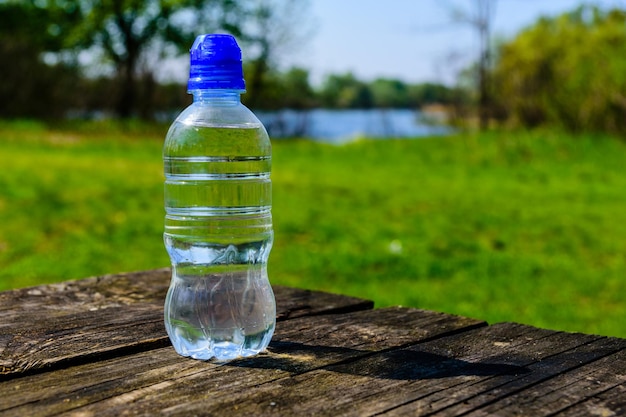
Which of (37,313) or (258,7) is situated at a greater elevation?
(258,7)

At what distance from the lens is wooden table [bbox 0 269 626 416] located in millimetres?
1555

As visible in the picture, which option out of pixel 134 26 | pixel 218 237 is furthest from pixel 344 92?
pixel 218 237

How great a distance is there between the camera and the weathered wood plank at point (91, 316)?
1900 millimetres

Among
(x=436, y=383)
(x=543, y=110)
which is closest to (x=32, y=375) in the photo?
(x=436, y=383)

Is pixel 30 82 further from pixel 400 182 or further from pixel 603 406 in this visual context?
pixel 603 406

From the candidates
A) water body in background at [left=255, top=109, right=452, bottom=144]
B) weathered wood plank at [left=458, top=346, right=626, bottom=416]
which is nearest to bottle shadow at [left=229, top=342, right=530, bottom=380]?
weathered wood plank at [left=458, top=346, right=626, bottom=416]

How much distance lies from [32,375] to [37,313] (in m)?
0.59

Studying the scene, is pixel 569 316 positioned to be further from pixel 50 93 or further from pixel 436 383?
pixel 50 93

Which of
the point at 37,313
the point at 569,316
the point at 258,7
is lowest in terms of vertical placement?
the point at 569,316

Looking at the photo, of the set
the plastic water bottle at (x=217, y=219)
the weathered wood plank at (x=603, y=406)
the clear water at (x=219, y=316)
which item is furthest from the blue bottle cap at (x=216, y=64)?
the weathered wood plank at (x=603, y=406)

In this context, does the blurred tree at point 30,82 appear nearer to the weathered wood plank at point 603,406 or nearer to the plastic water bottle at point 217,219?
the plastic water bottle at point 217,219

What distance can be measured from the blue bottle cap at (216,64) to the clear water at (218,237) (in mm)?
352

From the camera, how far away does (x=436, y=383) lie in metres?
1.69

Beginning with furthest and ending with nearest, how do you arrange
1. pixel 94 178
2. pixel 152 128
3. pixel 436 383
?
pixel 152 128, pixel 94 178, pixel 436 383
